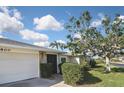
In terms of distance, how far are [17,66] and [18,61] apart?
330 mm

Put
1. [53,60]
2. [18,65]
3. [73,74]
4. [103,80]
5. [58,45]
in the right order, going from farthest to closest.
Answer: [58,45] < [53,60] < [103,80] < [18,65] < [73,74]

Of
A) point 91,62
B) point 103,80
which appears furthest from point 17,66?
point 91,62

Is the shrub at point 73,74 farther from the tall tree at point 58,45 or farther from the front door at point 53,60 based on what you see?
the tall tree at point 58,45

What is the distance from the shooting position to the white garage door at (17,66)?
1284cm

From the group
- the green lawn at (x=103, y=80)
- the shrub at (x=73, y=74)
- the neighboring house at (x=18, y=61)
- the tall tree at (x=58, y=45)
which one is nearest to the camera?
the neighboring house at (x=18, y=61)

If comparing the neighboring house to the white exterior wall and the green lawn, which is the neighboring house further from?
the green lawn

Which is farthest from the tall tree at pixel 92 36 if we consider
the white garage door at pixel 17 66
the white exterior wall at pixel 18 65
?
the white garage door at pixel 17 66

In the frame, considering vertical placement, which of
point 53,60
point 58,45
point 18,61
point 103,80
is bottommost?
point 103,80

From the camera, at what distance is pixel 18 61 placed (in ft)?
46.9

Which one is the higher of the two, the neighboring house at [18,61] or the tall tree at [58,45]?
the tall tree at [58,45]

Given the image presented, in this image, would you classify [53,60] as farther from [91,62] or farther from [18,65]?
[91,62]

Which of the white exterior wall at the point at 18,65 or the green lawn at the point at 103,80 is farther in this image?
the green lawn at the point at 103,80
